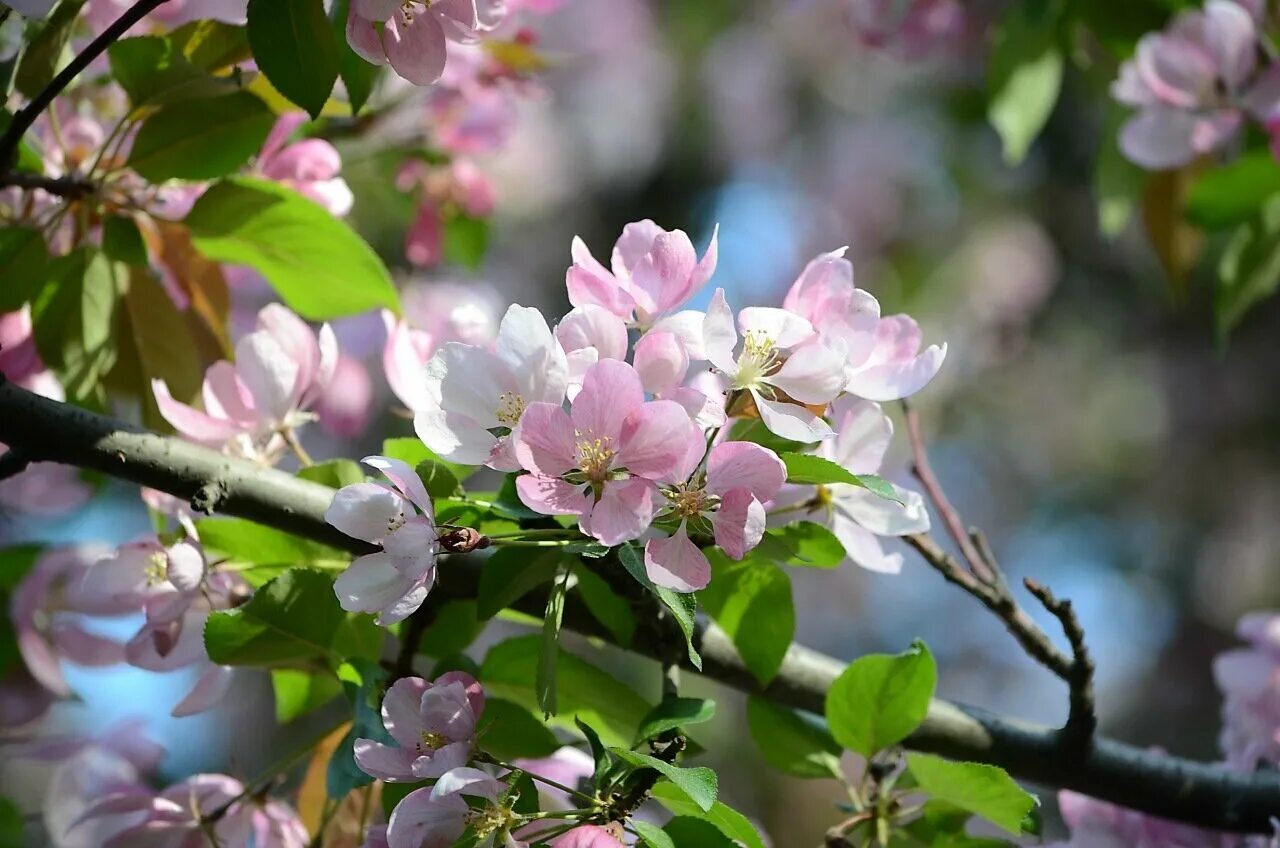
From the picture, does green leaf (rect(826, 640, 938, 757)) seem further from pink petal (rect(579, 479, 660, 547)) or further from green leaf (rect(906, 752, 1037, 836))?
pink petal (rect(579, 479, 660, 547))

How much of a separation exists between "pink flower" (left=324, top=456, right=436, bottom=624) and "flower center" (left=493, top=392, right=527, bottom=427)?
0.13ft

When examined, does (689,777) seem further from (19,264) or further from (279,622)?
(19,264)

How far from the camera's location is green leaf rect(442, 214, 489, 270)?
1.08 metres

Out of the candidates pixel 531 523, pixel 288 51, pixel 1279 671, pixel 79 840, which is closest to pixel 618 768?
pixel 531 523

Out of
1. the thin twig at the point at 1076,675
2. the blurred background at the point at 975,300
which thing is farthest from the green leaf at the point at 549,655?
the blurred background at the point at 975,300

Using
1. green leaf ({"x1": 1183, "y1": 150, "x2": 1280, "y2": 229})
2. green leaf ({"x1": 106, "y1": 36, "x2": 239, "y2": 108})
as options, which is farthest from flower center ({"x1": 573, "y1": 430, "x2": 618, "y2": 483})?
green leaf ({"x1": 1183, "y1": 150, "x2": 1280, "y2": 229})

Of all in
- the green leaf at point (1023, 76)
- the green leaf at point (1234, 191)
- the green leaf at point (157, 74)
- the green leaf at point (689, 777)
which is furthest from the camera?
the green leaf at point (1023, 76)

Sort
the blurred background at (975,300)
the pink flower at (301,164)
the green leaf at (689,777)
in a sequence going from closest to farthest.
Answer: the green leaf at (689,777), the pink flower at (301,164), the blurred background at (975,300)

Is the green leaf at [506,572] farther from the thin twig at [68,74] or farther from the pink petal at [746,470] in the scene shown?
the thin twig at [68,74]

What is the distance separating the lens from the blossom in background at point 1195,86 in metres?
0.91

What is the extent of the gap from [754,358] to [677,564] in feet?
0.30

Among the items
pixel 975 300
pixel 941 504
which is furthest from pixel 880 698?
pixel 975 300

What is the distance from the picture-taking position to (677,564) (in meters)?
0.46

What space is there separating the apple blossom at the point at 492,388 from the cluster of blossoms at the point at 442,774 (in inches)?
3.7
